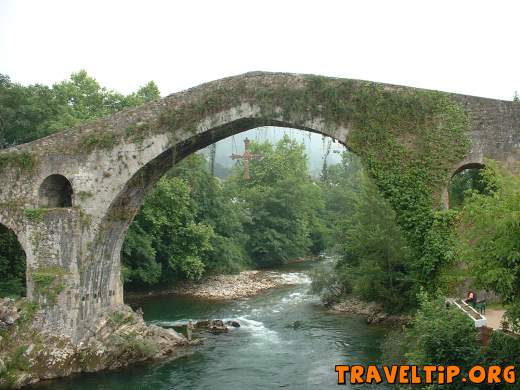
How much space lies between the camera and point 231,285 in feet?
81.3

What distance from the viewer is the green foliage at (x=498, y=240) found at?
22.9ft

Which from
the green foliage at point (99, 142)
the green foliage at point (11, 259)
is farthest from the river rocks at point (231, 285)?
the green foliage at point (99, 142)

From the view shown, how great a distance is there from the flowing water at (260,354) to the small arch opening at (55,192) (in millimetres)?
4261

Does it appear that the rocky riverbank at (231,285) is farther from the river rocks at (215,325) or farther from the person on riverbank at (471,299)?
the person on riverbank at (471,299)

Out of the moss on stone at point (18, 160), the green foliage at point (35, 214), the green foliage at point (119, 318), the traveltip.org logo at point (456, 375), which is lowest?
the green foliage at point (119, 318)

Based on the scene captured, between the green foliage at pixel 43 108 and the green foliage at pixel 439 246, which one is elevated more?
the green foliage at pixel 43 108

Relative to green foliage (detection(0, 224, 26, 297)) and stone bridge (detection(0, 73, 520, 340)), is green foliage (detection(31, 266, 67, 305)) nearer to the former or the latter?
stone bridge (detection(0, 73, 520, 340))

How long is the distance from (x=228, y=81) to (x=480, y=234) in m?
6.85

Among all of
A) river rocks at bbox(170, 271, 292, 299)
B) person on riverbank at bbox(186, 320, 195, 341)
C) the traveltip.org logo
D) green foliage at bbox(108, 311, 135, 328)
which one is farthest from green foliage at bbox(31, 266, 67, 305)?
river rocks at bbox(170, 271, 292, 299)

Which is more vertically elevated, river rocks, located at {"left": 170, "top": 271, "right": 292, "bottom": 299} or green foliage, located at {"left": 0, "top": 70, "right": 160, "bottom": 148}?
green foliage, located at {"left": 0, "top": 70, "right": 160, "bottom": 148}

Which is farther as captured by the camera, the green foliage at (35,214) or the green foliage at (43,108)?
the green foliage at (43,108)

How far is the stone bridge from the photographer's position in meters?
12.4

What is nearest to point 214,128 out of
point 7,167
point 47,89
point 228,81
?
point 228,81

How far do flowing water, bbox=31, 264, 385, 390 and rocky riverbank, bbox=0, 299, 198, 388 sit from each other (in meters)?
0.39
